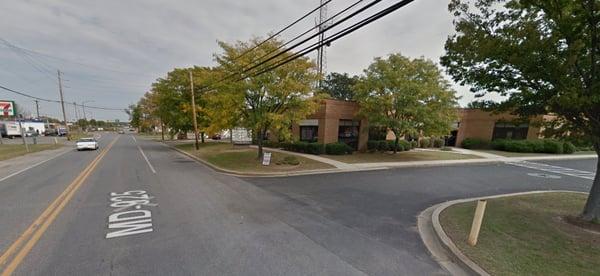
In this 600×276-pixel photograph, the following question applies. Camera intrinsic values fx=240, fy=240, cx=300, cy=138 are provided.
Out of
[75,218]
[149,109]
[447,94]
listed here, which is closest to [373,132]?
[447,94]

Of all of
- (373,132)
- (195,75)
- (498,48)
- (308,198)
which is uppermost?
(195,75)

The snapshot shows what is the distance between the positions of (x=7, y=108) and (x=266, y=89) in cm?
2913

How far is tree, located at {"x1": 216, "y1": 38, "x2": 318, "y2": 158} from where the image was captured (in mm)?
12523

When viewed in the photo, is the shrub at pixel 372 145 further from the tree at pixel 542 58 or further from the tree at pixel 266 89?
the tree at pixel 542 58

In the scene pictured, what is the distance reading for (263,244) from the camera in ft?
13.9

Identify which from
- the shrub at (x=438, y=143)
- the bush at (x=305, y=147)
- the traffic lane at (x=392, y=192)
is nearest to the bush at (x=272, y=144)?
the bush at (x=305, y=147)

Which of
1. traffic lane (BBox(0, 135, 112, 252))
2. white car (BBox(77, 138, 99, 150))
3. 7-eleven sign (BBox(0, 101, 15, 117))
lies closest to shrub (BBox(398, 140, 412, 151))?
traffic lane (BBox(0, 135, 112, 252))

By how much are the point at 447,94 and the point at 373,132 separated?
21.7 ft

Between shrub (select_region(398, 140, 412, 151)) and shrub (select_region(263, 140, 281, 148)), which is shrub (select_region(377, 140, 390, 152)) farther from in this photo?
shrub (select_region(263, 140, 281, 148))

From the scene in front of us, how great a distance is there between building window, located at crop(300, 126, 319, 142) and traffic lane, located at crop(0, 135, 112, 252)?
49.2 feet

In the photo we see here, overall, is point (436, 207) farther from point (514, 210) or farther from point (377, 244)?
point (377, 244)

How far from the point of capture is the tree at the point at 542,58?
4.34m

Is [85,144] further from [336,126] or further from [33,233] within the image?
[336,126]

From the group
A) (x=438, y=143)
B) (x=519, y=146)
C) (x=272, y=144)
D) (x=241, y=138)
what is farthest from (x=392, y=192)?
(x=241, y=138)
